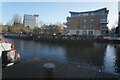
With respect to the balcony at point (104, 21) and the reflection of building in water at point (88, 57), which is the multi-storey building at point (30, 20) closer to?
the balcony at point (104, 21)

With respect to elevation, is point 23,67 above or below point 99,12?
below

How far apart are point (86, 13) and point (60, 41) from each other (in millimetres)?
33372

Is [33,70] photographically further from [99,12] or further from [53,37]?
[99,12]

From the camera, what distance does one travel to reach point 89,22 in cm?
7694

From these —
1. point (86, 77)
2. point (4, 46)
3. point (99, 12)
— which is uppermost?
point (99, 12)

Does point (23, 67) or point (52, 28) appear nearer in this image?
point (23, 67)

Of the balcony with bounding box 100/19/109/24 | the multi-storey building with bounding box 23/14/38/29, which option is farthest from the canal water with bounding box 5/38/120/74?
the multi-storey building with bounding box 23/14/38/29

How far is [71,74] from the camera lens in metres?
8.52

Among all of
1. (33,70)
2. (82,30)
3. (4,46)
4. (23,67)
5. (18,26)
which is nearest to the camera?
(33,70)

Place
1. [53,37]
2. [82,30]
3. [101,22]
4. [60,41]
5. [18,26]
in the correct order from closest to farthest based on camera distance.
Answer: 1. [60,41]
2. [53,37]
3. [101,22]
4. [82,30]
5. [18,26]

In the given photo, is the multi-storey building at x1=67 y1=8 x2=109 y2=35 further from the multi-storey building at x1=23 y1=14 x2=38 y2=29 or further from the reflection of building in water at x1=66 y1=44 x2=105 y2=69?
the multi-storey building at x1=23 y1=14 x2=38 y2=29

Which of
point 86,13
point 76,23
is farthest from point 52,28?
point 86,13

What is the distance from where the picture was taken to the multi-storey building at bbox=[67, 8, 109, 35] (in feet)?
234

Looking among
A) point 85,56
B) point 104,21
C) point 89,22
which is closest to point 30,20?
point 89,22
